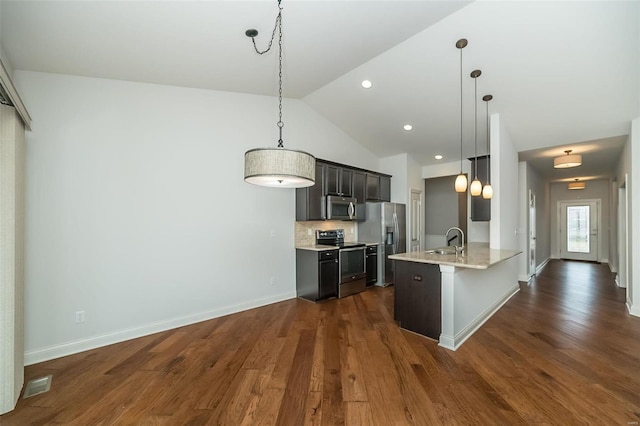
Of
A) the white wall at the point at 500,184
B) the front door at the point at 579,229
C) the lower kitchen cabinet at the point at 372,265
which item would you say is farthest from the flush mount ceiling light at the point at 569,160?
the front door at the point at 579,229

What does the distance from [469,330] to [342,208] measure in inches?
106

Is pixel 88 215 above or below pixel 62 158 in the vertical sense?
below

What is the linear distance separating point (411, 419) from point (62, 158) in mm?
3848

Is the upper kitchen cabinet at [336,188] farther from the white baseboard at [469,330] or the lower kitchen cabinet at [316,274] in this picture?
the white baseboard at [469,330]

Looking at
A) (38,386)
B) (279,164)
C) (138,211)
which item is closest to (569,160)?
(279,164)

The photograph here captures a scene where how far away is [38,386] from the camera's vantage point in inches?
88.7

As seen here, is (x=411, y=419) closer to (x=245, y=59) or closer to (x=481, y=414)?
(x=481, y=414)

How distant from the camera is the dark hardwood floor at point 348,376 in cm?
191

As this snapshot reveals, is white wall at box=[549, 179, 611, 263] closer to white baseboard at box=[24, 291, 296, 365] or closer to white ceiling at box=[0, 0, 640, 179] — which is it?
white ceiling at box=[0, 0, 640, 179]

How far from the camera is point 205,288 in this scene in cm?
366

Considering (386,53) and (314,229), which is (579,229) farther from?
(386,53)

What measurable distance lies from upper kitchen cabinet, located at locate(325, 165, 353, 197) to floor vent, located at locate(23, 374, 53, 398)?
3899 millimetres

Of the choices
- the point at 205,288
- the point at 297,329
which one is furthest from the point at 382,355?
the point at 205,288

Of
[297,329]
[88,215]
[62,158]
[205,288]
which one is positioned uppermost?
[62,158]
